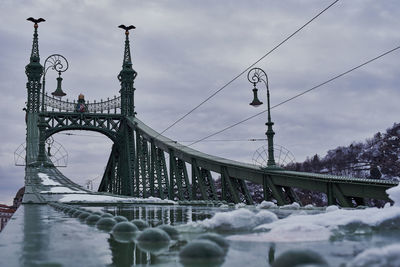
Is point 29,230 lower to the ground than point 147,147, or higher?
lower

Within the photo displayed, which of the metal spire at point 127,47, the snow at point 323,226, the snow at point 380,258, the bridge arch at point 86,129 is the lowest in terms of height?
the snow at point 323,226

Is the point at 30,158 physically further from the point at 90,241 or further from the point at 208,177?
the point at 90,241

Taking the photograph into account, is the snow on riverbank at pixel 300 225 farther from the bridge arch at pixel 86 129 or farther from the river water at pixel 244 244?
the bridge arch at pixel 86 129

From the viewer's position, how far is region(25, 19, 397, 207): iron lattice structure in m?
14.7

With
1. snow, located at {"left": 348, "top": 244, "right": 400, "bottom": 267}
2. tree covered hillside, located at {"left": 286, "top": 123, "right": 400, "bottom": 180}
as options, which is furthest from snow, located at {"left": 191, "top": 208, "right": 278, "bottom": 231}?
tree covered hillside, located at {"left": 286, "top": 123, "right": 400, "bottom": 180}

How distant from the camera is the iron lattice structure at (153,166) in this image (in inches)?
577

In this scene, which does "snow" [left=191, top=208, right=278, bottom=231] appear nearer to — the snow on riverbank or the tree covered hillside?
the snow on riverbank

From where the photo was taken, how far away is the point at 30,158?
45250 millimetres

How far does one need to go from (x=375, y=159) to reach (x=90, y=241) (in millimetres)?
107214

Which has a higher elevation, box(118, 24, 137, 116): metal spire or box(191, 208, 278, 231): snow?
box(118, 24, 137, 116): metal spire

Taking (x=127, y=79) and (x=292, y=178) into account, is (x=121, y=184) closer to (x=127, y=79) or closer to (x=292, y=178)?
(x=127, y=79)

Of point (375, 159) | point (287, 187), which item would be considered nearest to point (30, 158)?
point (287, 187)

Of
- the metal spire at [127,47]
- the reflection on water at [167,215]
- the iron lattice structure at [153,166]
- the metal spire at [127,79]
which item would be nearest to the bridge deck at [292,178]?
the iron lattice structure at [153,166]

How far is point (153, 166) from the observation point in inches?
1278
